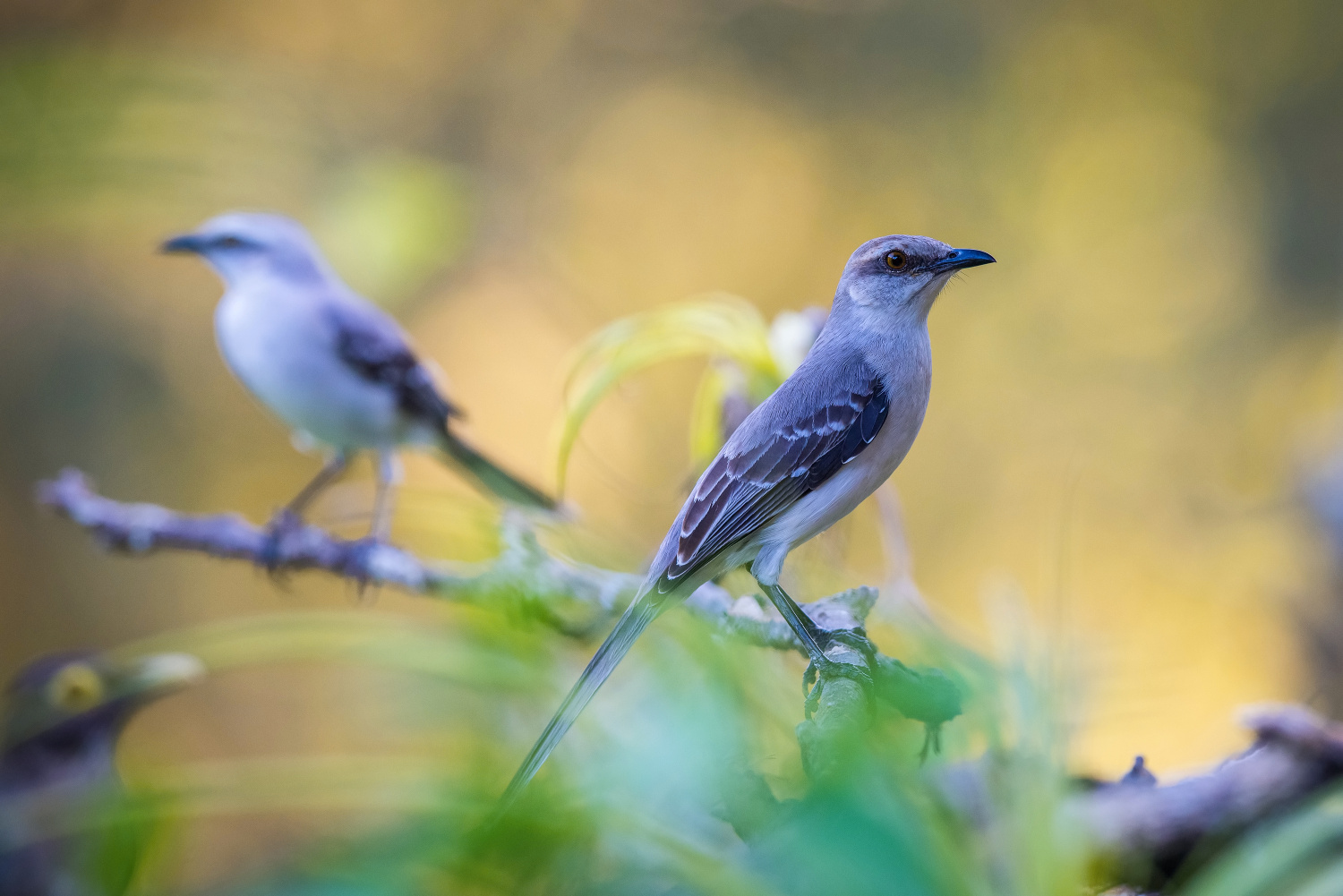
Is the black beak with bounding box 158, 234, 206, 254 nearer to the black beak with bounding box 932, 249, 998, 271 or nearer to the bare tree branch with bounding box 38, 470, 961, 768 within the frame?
the bare tree branch with bounding box 38, 470, 961, 768

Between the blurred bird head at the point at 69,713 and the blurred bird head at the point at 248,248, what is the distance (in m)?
1.21

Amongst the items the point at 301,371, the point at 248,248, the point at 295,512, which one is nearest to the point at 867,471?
the point at 301,371

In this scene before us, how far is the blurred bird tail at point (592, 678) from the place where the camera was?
104 centimetres

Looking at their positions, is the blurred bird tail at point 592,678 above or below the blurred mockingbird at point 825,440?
below

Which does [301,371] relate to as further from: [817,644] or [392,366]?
[817,644]

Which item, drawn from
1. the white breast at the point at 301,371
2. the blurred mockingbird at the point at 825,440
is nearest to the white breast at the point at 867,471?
the blurred mockingbird at the point at 825,440

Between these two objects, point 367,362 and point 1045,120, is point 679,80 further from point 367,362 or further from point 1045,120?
point 367,362

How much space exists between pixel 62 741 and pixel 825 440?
2201mm

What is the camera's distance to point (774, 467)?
5.08ft

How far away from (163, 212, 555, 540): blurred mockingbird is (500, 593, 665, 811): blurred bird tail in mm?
1504

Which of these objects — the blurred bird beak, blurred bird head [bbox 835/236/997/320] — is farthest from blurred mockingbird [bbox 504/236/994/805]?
the blurred bird beak

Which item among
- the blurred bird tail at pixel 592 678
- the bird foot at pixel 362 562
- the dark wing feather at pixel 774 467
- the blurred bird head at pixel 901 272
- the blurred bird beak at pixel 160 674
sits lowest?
the blurred bird beak at pixel 160 674

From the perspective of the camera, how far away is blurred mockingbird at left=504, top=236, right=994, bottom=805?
148 cm

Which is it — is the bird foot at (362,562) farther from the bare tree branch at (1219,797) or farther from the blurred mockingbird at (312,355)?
the bare tree branch at (1219,797)
